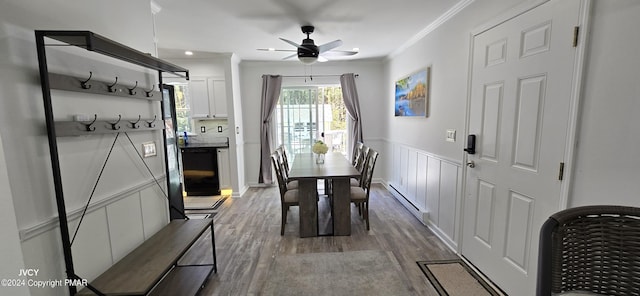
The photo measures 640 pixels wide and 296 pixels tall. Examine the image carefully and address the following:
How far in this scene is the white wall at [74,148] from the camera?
3.70 feet

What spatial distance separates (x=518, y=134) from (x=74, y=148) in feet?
9.23

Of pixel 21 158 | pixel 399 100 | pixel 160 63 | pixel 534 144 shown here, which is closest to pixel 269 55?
pixel 399 100

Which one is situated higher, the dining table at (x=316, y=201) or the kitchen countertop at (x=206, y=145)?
the kitchen countertop at (x=206, y=145)

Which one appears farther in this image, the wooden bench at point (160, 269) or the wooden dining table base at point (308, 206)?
the wooden dining table base at point (308, 206)

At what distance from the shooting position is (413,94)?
136 inches

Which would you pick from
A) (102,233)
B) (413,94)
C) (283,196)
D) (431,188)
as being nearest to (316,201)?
(283,196)

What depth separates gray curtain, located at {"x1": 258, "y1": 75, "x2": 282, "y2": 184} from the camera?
4711 millimetres

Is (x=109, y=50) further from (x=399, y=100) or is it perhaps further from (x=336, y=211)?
(x=399, y=100)

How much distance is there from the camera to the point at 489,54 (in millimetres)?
2010

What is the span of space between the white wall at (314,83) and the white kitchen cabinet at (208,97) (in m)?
0.46

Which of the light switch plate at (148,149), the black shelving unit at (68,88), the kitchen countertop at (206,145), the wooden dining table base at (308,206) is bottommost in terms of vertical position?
the wooden dining table base at (308,206)

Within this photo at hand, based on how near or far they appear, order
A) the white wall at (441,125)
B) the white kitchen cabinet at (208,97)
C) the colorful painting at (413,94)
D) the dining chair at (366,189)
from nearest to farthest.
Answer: the white wall at (441,125) → the dining chair at (366,189) → the colorful painting at (413,94) → the white kitchen cabinet at (208,97)

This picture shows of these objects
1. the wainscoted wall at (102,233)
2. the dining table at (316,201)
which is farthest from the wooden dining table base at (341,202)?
the wainscoted wall at (102,233)

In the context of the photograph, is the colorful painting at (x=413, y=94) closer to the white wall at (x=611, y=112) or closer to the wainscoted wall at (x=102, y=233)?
the white wall at (x=611, y=112)
